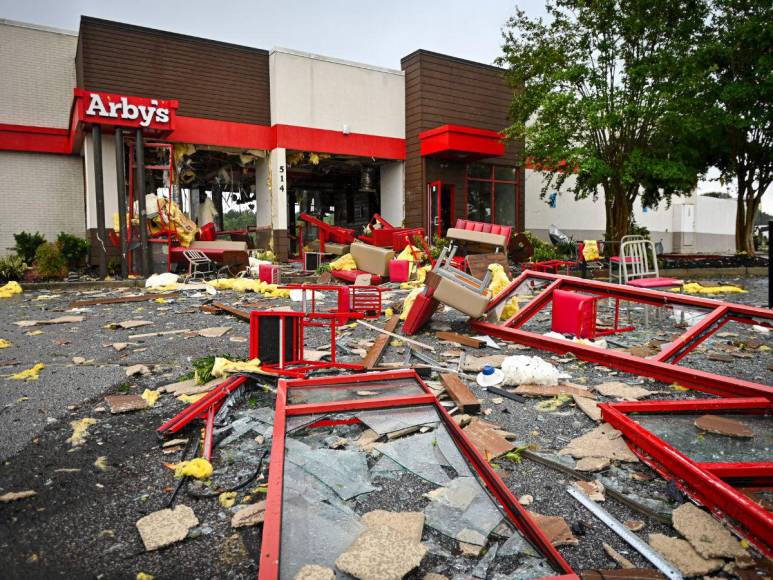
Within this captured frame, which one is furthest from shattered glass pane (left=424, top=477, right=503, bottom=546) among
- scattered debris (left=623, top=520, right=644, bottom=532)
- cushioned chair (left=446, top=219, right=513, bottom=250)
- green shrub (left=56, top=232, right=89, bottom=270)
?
green shrub (left=56, top=232, right=89, bottom=270)

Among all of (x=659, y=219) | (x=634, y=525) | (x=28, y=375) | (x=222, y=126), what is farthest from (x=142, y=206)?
(x=659, y=219)

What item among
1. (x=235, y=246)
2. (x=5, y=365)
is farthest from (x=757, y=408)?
(x=235, y=246)

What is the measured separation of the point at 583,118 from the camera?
13836mm

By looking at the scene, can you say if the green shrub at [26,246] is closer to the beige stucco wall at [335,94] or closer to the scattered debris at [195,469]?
the beige stucco wall at [335,94]

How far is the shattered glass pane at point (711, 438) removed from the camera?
2.77 m

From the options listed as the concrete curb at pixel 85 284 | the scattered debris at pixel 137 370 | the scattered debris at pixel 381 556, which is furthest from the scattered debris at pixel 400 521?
the concrete curb at pixel 85 284

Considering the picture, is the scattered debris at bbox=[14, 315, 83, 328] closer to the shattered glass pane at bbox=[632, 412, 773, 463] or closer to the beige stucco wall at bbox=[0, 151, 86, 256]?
the shattered glass pane at bbox=[632, 412, 773, 463]

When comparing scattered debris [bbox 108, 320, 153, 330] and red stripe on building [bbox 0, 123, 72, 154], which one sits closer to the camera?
scattered debris [bbox 108, 320, 153, 330]

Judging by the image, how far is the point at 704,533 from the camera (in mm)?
2074

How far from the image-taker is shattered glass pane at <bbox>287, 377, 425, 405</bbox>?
3260mm

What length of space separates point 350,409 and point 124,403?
1.79 meters

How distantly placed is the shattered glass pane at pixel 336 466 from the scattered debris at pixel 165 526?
53 cm

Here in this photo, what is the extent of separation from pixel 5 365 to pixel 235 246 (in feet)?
28.9

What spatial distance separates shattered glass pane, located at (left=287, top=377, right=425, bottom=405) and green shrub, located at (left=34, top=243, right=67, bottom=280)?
1098 centimetres
